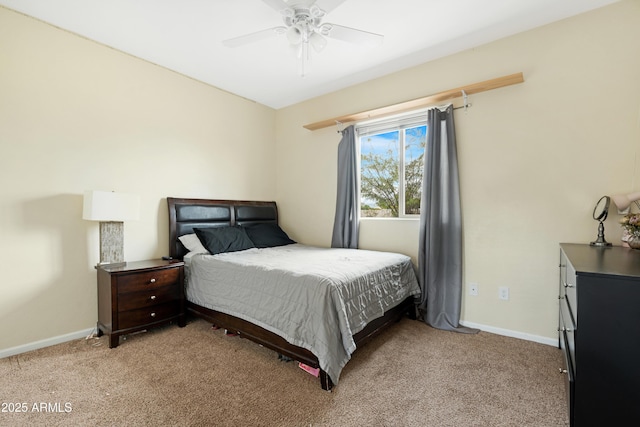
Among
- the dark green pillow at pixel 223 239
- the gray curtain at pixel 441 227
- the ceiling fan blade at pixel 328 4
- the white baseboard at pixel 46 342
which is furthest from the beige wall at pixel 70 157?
the gray curtain at pixel 441 227

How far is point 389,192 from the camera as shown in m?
3.35

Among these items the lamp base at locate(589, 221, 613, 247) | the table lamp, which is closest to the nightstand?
the table lamp

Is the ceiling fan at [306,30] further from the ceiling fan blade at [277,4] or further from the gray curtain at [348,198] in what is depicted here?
the gray curtain at [348,198]

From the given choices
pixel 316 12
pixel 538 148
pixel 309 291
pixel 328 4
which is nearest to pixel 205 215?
pixel 309 291

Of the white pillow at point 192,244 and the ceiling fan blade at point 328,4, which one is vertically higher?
the ceiling fan blade at point 328,4

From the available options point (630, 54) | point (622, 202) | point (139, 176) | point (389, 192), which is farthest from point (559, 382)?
point (139, 176)

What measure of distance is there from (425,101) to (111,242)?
3212mm

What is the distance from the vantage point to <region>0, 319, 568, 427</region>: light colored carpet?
1.54 meters

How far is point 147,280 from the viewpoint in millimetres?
2521

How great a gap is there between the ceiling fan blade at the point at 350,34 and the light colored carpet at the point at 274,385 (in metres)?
2.38

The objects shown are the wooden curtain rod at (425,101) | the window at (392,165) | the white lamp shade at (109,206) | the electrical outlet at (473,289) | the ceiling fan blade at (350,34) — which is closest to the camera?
the ceiling fan blade at (350,34)

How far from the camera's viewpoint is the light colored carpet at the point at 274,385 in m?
1.54

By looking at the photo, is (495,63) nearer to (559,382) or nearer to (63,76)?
(559,382)

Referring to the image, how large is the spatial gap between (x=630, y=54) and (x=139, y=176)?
4.23 meters
